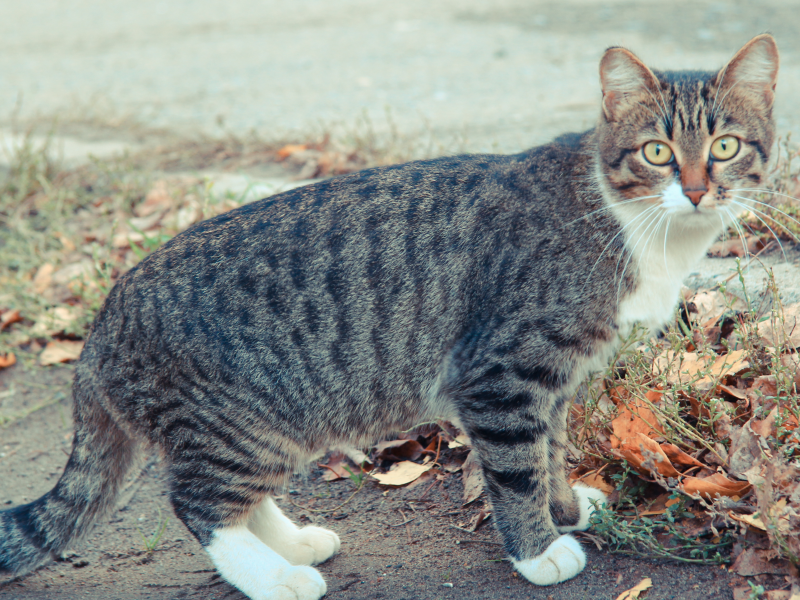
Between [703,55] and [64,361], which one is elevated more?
[703,55]

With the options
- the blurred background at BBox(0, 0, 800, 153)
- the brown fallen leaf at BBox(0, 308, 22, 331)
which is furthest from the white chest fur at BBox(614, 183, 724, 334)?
the brown fallen leaf at BBox(0, 308, 22, 331)

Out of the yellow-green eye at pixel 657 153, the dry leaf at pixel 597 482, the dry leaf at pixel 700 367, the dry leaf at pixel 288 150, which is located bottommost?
the dry leaf at pixel 597 482

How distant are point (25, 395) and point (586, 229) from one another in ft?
10.3

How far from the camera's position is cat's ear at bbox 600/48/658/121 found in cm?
245

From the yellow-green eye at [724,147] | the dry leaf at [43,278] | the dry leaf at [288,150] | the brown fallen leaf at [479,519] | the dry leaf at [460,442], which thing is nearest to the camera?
the yellow-green eye at [724,147]

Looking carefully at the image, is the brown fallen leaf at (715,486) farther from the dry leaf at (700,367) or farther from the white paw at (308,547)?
the white paw at (308,547)

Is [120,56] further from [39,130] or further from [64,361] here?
[64,361]

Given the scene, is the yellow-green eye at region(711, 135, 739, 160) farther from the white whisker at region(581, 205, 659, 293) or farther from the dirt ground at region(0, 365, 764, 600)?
the dirt ground at region(0, 365, 764, 600)

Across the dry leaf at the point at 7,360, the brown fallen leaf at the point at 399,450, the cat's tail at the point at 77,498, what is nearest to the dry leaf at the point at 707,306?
the brown fallen leaf at the point at 399,450

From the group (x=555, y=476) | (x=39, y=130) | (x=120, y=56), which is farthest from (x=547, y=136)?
(x=120, y=56)

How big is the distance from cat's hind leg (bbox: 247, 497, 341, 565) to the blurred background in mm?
2845

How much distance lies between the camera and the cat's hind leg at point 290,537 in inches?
107

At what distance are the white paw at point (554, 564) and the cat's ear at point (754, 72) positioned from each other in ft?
5.15

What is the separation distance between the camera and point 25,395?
13.1 feet
